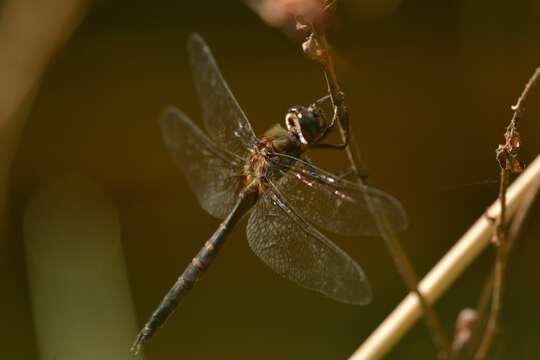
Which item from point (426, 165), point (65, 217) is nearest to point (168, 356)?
point (65, 217)

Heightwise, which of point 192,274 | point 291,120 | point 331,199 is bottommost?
point 192,274

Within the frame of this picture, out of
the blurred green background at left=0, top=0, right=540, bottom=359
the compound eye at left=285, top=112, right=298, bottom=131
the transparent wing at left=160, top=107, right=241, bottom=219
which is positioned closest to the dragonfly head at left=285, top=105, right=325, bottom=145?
the compound eye at left=285, top=112, right=298, bottom=131

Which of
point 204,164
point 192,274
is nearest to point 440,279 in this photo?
point 192,274

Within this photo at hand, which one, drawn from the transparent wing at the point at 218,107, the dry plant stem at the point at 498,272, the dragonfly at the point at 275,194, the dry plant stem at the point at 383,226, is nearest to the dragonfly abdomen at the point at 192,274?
the dragonfly at the point at 275,194

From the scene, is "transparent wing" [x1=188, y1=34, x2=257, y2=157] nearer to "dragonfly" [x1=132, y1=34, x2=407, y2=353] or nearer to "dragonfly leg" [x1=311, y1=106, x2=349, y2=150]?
"dragonfly" [x1=132, y1=34, x2=407, y2=353]

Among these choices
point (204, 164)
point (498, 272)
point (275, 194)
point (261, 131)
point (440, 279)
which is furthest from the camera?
point (261, 131)

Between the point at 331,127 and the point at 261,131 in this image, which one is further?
the point at 261,131

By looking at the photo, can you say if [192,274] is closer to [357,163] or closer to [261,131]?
[357,163]
